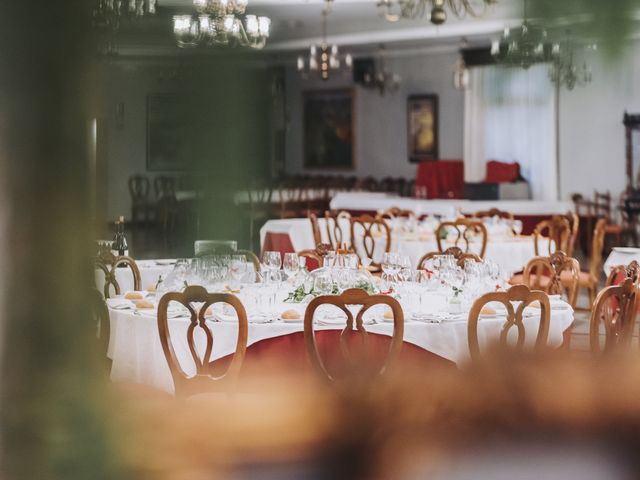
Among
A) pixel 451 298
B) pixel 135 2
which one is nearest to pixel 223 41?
pixel 135 2

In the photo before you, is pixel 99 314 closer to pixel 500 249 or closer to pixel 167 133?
pixel 167 133

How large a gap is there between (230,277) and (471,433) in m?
0.22

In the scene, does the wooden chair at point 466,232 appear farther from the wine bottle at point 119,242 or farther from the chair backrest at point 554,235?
the wine bottle at point 119,242

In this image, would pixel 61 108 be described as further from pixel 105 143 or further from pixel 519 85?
pixel 519 85

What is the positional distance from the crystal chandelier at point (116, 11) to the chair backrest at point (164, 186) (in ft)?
0.38

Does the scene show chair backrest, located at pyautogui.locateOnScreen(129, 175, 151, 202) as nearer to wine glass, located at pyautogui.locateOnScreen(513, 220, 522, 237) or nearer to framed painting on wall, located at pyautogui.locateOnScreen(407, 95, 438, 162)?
wine glass, located at pyautogui.locateOnScreen(513, 220, 522, 237)

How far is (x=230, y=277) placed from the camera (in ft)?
2.16

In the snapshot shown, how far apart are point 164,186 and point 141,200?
26 mm

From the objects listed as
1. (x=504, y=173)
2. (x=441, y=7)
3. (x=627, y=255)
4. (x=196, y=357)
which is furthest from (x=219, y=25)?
Result: (x=504, y=173)

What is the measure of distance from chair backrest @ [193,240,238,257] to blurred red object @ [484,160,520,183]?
1134 centimetres

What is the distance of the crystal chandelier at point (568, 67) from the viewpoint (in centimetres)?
60

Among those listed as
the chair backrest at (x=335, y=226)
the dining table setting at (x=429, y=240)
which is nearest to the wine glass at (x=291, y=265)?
the dining table setting at (x=429, y=240)

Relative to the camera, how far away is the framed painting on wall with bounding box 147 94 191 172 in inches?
22.4

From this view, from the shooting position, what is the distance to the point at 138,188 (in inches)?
23.1
